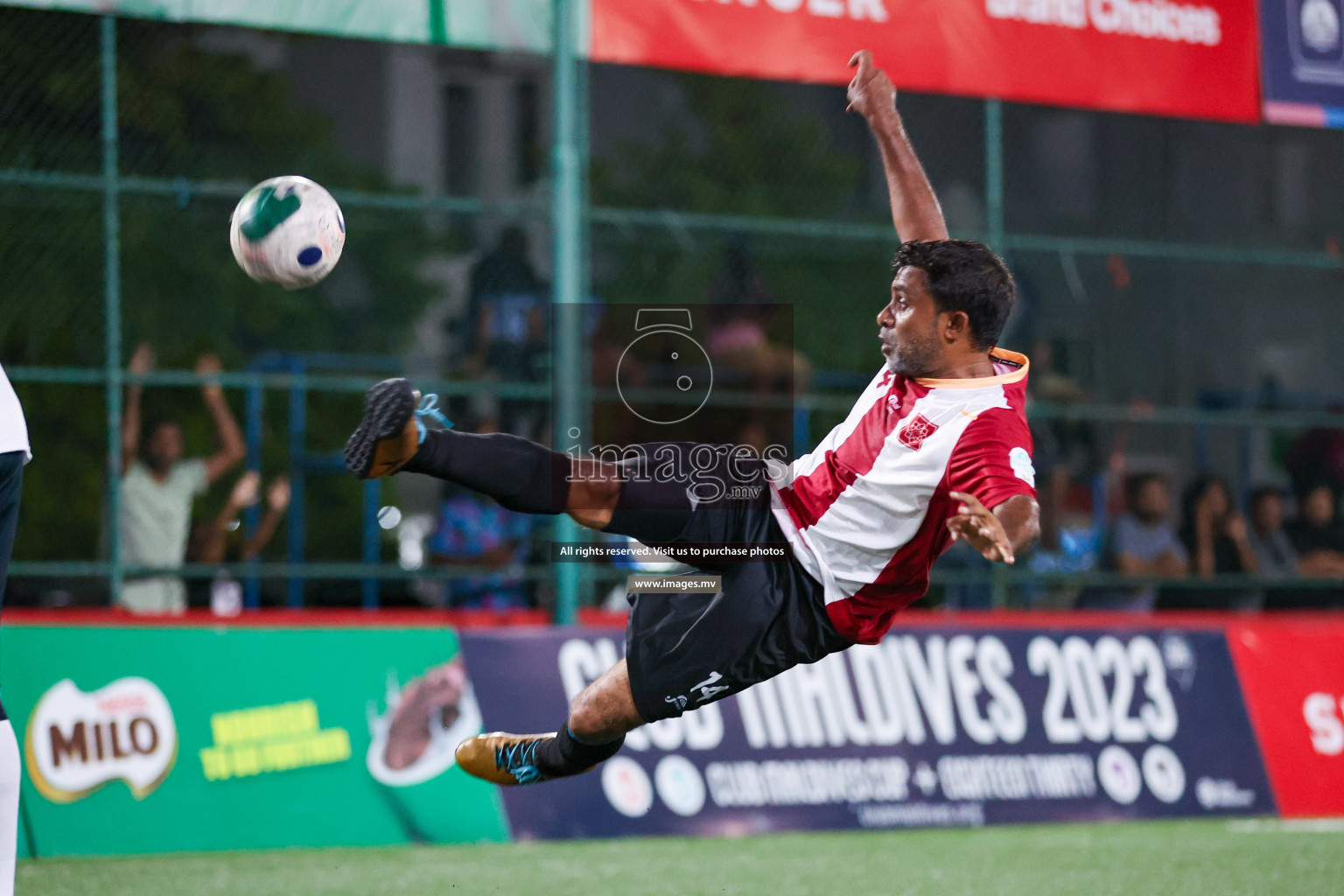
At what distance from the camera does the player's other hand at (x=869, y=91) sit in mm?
5633

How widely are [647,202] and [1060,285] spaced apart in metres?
4.54

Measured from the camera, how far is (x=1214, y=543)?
10.9m

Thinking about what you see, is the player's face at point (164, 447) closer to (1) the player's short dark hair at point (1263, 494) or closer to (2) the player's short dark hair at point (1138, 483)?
(2) the player's short dark hair at point (1138, 483)

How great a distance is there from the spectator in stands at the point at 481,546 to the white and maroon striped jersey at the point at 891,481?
185 inches

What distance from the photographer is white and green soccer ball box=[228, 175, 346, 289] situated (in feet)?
16.4

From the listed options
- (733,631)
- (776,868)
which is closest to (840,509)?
(733,631)

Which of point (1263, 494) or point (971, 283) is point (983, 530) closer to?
point (971, 283)

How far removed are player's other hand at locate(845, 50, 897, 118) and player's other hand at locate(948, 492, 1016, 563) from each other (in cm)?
196

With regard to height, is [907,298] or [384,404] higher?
[907,298]

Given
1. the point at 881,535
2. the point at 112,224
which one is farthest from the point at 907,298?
the point at 112,224


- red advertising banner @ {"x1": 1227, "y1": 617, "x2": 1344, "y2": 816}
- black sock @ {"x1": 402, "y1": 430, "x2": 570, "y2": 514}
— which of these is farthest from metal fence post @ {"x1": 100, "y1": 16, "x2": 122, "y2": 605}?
red advertising banner @ {"x1": 1227, "y1": 617, "x2": 1344, "y2": 816}

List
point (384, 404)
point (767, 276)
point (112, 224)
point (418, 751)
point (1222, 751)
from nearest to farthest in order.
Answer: point (384, 404) < point (418, 751) < point (112, 224) < point (1222, 751) < point (767, 276)

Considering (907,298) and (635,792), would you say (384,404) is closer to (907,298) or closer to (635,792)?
(907,298)

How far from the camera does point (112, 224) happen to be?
828 cm
